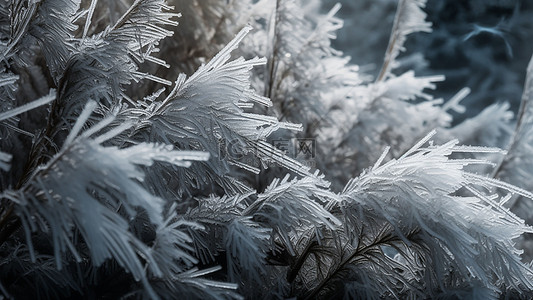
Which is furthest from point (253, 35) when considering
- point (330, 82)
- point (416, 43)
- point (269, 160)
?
point (416, 43)

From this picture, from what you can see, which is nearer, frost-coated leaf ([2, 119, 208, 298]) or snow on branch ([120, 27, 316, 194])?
frost-coated leaf ([2, 119, 208, 298])

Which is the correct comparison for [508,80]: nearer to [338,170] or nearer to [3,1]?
[338,170]

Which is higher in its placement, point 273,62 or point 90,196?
point 90,196

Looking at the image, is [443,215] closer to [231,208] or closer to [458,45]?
[231,208]

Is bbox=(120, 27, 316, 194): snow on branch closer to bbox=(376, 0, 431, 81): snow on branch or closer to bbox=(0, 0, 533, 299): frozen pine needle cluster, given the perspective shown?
bbox=(0, 0, 533, 299): frozen pine needle cluster

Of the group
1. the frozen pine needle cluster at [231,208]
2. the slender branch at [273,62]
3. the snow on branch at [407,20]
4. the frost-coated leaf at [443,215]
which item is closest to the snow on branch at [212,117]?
the frozen pine needle cluster at [231,208]

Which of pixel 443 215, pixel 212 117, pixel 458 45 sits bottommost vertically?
pixel 458 45

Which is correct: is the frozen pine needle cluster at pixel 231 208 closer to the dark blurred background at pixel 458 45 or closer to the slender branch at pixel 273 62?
the slender branch at pixel 273 62

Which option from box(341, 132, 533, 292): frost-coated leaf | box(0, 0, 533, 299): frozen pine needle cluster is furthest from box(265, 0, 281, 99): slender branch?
box(341, 132, 533, 292): frost-coated leaf

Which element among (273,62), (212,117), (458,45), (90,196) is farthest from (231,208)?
(458,45)

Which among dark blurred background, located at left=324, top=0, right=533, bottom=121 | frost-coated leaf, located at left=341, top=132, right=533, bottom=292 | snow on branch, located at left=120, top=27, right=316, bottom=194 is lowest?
dark blurred background, located at left=324, top=0, right=533, bottom=121
